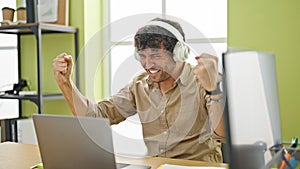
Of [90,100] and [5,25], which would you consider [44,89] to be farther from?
[90,100]

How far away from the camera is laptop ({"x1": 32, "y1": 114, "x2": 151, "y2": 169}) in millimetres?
1121

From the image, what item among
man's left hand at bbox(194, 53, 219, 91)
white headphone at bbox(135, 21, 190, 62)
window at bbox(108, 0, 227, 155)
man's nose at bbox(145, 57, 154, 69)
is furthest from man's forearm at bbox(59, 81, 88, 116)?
man's left hand at bbox(194, 53, 219, 91)

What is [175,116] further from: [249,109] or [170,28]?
[249,109]

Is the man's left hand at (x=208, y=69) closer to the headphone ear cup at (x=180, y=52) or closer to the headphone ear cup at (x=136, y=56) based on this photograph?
the headphone ear cup at (x=180, y=52)

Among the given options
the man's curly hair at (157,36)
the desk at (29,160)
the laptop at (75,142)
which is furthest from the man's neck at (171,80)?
the laptop at (75,142)

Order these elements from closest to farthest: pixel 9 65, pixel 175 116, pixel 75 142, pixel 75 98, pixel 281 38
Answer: pixel 75 142, pixel 175 116, pixel 75 98, pixel 281 38, pixel 9 65

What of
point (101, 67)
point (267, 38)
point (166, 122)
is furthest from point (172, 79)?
point (267, 38)

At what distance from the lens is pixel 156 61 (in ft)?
4.58

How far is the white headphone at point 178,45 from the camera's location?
1.33 m

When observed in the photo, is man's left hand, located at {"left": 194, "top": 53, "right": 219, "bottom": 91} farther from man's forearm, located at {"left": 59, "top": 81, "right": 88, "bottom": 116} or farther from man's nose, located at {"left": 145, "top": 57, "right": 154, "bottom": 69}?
man's forearm, located at {"left": 59, "top": 81, "right": 88, "bottom": 116}

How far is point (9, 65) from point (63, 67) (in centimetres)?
184

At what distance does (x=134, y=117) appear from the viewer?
168 centimetres

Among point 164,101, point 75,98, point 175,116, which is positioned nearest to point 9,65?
point 75,98

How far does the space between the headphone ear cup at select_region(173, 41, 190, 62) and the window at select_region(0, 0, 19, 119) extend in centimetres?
219
